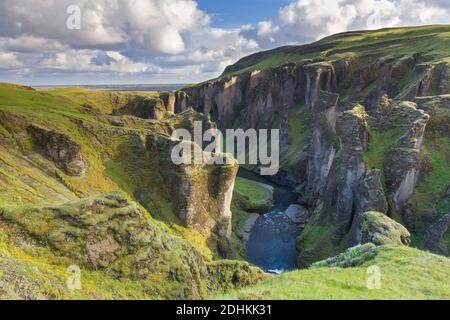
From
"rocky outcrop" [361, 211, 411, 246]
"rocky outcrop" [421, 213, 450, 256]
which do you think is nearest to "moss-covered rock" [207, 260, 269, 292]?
"rocky outcrop" [361, 211, 411, 246]

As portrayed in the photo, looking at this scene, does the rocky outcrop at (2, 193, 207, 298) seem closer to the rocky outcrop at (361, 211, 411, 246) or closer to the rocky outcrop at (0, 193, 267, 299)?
the rocky outcrop at (0, 193, 267, 299)

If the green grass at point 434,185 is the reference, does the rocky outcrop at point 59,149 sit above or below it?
A: above

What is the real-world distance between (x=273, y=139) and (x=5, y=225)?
151 metres

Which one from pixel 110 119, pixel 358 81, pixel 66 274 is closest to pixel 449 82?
pixel 358 81

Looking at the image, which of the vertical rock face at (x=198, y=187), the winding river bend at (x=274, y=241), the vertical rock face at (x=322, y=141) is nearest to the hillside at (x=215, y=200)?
the vertical rock face at (x=198, y=187)

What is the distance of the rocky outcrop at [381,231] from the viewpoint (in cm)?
4202

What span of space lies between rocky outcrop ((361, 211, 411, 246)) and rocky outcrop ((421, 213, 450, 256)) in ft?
28.5

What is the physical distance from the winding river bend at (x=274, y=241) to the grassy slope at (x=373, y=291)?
4639 centimetres

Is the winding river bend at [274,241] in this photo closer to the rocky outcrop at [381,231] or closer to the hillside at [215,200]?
the hillside at [215,200]

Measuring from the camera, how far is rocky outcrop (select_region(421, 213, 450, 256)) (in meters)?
52.3

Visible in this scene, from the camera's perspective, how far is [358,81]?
159500 millimetres

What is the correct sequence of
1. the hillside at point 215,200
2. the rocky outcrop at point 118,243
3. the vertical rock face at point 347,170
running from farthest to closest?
1. the vertical rock face at point 347,170
2. the rocky outcrop at point 118,243
3. the hillside at point 215,200

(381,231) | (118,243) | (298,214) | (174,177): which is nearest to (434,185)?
(381,231)

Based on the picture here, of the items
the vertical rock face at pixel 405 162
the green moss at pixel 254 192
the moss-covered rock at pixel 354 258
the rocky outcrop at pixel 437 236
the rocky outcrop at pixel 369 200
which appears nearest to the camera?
the moss-covered rock at pixel 354 258
